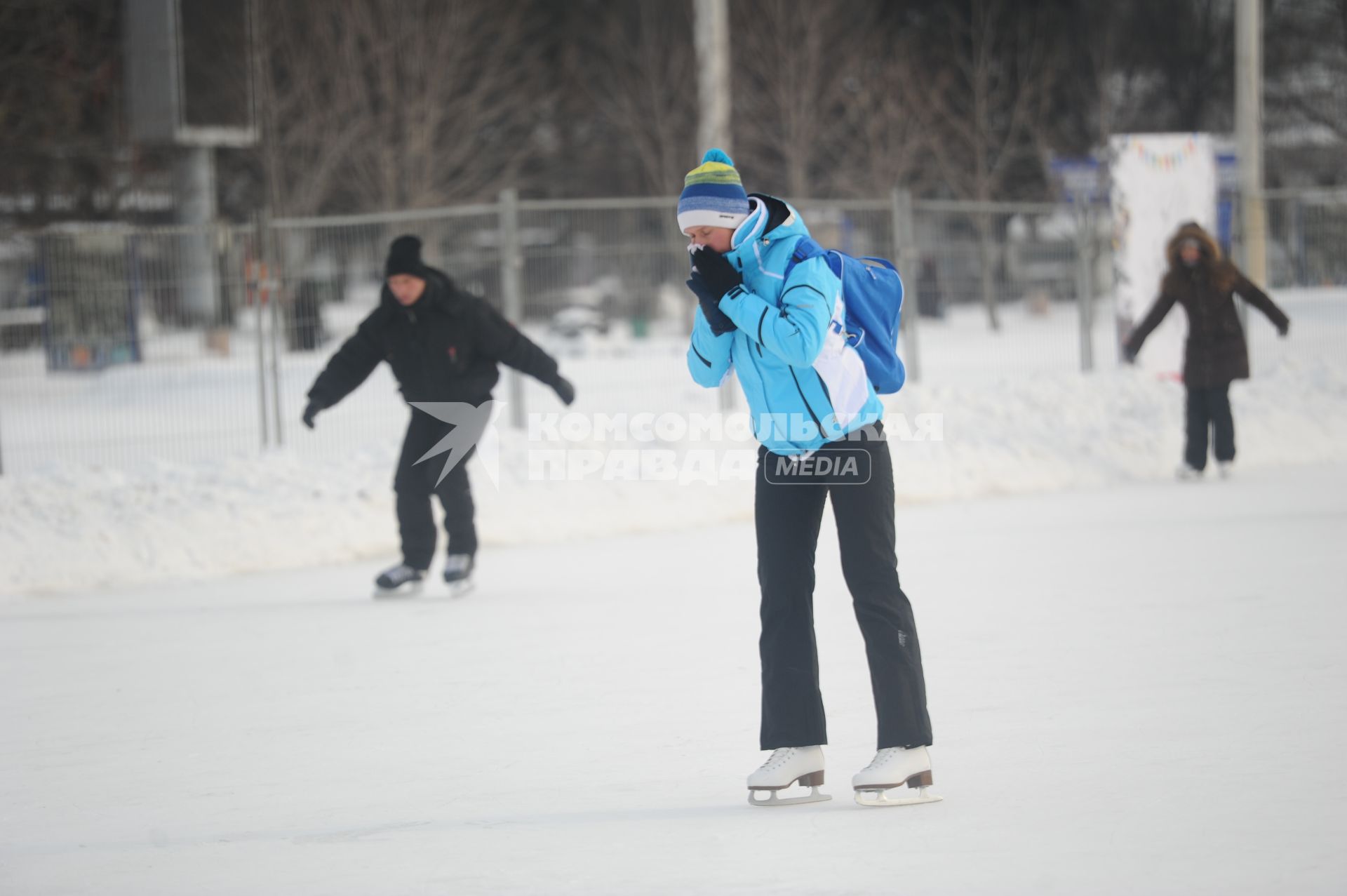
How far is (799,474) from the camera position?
4426 mm

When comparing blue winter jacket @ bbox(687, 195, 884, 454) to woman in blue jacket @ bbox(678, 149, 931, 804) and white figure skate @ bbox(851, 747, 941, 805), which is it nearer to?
woman in blue jacket @ bbox(678, 149, 931, 804)

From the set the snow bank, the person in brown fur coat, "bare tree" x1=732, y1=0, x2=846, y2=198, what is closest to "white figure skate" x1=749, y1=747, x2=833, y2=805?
the snow bank

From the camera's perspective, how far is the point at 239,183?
34875 mm

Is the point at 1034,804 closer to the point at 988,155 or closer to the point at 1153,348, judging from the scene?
the point at 1153,348

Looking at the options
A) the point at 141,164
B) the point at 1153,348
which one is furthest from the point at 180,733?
the point at 141,164

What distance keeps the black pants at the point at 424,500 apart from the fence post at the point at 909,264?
6083 mm

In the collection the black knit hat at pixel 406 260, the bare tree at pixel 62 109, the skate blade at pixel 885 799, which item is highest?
the bare tree at pixel 62 109

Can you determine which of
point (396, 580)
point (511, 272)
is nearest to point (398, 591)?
point (396, 580)

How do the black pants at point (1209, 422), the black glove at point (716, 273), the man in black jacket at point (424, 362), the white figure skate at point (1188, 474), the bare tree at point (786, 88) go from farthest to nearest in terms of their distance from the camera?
the bare tree at point (786, 88) < the white figure skate at point (1188, 474) < the black pants at point (1209, 422) < the man in black jacket at point (424, 362) < the black glove at point (716, 273)

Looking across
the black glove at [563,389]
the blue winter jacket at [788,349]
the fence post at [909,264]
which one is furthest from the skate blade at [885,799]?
the fence post at [909,264]

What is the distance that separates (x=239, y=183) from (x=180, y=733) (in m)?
30.8

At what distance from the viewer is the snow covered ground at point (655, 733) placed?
3.95 meters

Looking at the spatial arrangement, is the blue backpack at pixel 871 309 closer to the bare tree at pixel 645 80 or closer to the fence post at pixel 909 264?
the fence post at pixel 909 264

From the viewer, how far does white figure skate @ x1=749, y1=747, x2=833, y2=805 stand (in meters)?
4.44
